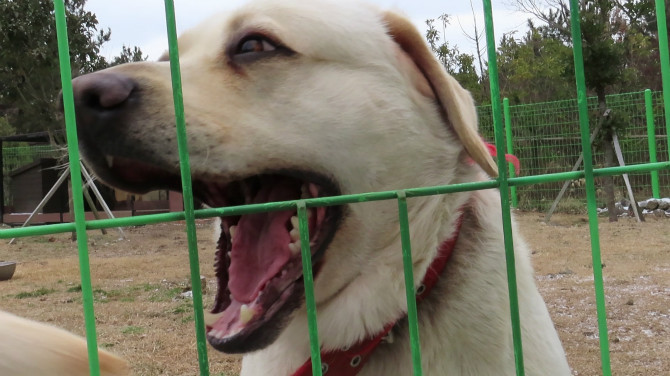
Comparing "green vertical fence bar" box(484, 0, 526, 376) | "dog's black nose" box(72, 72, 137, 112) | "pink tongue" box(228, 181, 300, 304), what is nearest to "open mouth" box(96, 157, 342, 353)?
"pink tongue" box(228, 181, 300, 304)

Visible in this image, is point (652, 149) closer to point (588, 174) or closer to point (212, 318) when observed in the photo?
point (588, 174)

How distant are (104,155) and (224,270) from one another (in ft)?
1.58

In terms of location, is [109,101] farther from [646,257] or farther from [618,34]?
[618,34]

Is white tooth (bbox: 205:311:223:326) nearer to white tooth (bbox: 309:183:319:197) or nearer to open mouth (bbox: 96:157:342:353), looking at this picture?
open mouth (bbox: 96:157:342:353)

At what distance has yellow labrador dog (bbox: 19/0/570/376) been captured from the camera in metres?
1.40

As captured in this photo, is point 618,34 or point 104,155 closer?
point 104,155

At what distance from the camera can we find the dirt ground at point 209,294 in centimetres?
354

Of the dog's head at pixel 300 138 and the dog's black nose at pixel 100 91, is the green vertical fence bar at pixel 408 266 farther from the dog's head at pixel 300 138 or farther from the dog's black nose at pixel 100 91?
the dog's black nose at pixel 100 91

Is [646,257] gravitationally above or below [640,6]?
below

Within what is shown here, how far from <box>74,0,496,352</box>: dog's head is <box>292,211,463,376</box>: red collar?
0.04 m

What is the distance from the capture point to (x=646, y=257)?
6.04m

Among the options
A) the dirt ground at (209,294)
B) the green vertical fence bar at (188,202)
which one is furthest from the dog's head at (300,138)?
the dirt ground at (209,294)

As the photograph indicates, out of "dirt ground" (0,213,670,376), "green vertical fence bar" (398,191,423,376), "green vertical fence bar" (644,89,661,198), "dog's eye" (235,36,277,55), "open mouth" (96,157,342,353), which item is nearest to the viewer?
"green vertical fence bar" (398,191,423,376)

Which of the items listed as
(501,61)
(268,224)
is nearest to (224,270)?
(268,224)
